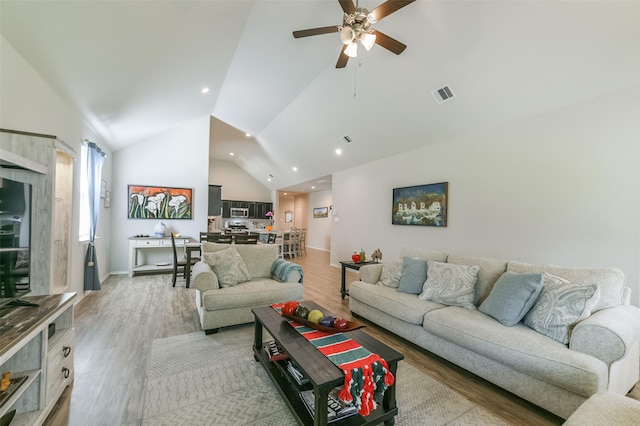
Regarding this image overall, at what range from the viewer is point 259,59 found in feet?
13.2

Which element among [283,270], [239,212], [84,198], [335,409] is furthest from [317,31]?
[239,212]

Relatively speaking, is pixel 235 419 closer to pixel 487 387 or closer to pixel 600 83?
pixel 487 387

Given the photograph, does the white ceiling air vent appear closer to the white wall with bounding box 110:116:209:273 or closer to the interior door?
the white wall with bounding box 110:116:209:273

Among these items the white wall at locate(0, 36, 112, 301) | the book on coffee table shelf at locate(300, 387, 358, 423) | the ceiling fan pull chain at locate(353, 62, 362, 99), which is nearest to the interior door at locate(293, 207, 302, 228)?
the ceiling fan pull chain at locate(353, 62, 362, 99)

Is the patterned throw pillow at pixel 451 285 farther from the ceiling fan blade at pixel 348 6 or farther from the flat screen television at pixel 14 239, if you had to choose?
the flat screen television at pixel 14 239

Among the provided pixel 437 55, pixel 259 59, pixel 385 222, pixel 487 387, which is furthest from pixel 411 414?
pixel 259 59

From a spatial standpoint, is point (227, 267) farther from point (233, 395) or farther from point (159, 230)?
point (159, 230)

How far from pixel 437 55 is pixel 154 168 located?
20.4 feet

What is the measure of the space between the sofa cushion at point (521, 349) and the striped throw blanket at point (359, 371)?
92cm

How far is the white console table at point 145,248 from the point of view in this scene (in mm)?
5750

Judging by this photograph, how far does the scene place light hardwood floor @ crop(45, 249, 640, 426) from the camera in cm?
182

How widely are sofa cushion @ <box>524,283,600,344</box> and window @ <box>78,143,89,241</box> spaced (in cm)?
572

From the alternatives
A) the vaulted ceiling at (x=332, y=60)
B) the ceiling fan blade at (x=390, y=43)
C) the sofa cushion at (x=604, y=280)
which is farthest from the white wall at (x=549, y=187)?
the ceiling fan blade at (x=390, y=43)

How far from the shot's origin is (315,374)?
4.85ft
